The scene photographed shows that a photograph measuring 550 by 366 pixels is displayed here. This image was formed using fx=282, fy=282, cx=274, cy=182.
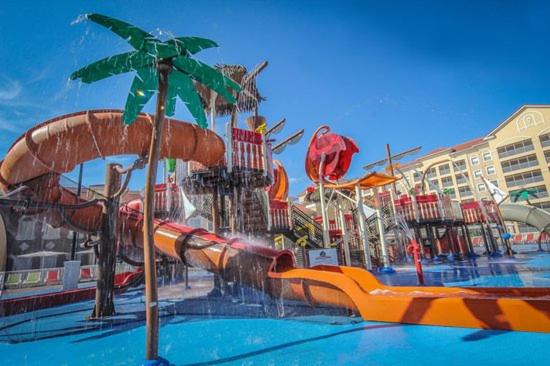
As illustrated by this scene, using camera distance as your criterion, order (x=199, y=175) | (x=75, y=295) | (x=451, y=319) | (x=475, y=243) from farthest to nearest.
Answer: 1. (x=475, y=243)
2. (x=75, y=295)
3. (x=199, y=175)
4. (x=451, y=319)

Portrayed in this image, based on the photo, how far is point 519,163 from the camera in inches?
1801

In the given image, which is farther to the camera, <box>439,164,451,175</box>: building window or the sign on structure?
<box>439,164,451,175</box>: building window

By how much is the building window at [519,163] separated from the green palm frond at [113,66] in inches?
2275

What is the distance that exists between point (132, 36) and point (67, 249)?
106ft

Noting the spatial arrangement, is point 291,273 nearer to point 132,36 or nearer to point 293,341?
point 293,341

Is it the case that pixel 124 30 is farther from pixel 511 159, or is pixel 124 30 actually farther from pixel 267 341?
pixel 511 159

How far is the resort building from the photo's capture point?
139 ft

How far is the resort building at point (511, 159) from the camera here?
42406mm

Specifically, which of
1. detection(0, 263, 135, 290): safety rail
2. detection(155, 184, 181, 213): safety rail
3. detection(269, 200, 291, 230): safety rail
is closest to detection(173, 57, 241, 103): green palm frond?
detection(269, 200, 291, 230): safety rail

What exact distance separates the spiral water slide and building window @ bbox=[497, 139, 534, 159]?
176ft

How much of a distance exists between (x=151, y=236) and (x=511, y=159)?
59377mm

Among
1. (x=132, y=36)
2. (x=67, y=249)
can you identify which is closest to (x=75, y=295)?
(x=132, y=36)

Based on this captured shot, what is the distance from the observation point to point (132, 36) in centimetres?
362

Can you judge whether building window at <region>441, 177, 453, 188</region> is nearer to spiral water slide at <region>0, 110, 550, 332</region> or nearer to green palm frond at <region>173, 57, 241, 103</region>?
spiral water slide at <region>0, 110, 550, 332</region>
